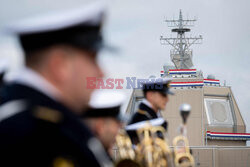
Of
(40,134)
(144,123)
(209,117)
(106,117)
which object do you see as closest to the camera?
(40,134)

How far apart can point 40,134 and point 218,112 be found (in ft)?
101

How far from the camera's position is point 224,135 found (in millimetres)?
31469

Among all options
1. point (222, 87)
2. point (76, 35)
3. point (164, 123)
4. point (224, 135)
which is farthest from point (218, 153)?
point (76, 35)

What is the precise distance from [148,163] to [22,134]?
3.87 m

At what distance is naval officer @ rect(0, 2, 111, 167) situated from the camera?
6.67ft

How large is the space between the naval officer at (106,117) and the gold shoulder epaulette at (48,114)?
8.15 ft

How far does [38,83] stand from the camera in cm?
218

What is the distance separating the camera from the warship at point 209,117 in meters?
28.5

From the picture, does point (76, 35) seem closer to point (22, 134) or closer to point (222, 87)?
point (22, 134)

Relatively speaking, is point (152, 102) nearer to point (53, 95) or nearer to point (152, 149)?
point (152, 149)

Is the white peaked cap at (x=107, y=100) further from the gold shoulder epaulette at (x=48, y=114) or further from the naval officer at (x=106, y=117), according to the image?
the gold shoulder epaulette at (x=48, y=114)

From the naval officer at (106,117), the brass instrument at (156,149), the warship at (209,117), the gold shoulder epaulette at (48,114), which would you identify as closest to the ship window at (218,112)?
the warship at (209,117)

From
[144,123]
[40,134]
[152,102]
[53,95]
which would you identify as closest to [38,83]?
[53,95]

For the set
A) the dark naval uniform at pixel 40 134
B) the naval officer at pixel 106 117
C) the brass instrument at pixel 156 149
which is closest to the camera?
the dark naval uniform at pixel 40 134
